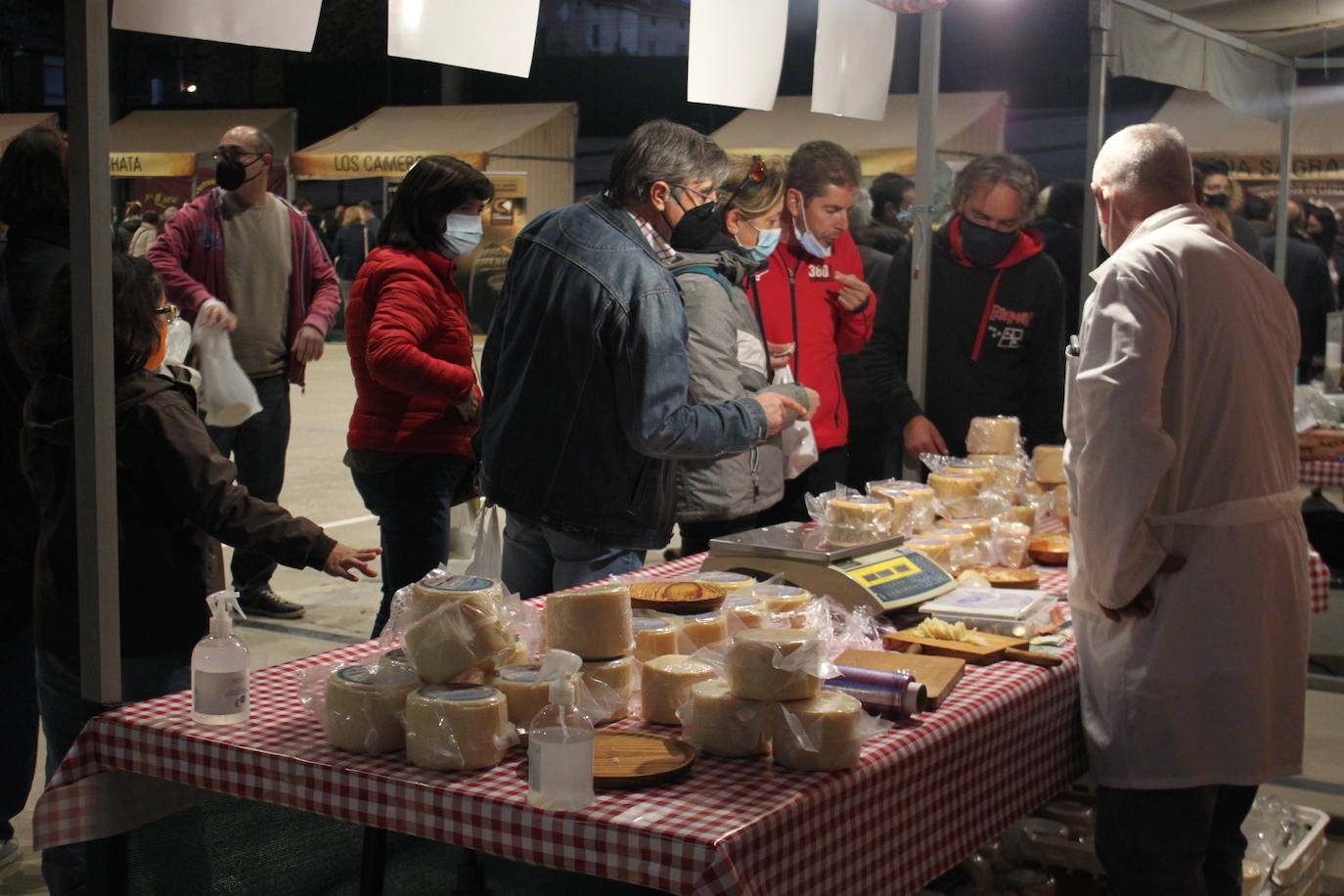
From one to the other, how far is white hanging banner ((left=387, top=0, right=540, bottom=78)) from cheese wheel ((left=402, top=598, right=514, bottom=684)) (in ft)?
3.92

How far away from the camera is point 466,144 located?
18.4 metres

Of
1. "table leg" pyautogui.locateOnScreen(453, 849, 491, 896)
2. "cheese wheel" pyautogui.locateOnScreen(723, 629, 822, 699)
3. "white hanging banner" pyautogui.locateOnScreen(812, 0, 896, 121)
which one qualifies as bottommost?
"table leg" pyautogui.locateOnScreen(453, 849, 491, 896)

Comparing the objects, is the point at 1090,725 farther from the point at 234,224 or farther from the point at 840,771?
the point at 234,224

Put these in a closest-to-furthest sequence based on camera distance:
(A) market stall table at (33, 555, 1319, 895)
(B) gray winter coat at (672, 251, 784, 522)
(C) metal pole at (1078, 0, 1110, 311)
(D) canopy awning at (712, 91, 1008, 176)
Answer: (A) market stall table at (33, 555, 1319, 895) → (B) gray winter coat at (672, 251, 784, 522) → (C) metal pole at (1078, 0, 1110, 311) → (D) canopy awning at (712, 91, 1008, 176)

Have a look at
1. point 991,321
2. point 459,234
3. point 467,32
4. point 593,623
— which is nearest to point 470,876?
point 593,623

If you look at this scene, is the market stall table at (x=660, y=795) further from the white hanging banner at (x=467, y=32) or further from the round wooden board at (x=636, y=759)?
the white hanging banner at (x=467, y=32)

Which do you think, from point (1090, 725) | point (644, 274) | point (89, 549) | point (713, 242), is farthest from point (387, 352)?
point (1090, 725)

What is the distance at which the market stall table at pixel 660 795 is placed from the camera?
1.63m

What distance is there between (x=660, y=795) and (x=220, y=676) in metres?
0.67

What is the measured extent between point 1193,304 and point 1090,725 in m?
0.74

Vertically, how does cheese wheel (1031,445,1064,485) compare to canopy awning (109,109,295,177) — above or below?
below

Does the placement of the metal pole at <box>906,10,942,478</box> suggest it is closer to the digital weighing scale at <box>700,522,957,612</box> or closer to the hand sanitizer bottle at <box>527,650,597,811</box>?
the digital weighing scale at <box>700,522,957,612</box>

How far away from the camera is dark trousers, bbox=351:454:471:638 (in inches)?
162

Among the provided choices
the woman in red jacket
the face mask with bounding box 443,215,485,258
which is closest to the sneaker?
the woman in red jacket
